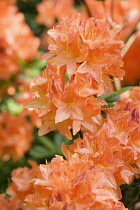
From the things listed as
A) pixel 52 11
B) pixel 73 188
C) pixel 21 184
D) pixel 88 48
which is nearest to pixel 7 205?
pixel 21 184

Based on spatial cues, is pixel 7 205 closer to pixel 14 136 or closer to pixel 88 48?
pixel 88 48

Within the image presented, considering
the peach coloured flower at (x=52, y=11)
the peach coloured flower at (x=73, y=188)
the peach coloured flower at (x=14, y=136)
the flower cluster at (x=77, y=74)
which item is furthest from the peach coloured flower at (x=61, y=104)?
the peach coloured flower at (x=52, y=11)

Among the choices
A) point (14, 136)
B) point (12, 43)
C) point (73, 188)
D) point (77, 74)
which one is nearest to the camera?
point (73, 188)

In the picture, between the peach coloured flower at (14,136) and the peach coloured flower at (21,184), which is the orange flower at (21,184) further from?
the peach coloured flower at (14,136)

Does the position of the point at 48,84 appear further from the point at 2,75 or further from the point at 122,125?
the point at 2,75

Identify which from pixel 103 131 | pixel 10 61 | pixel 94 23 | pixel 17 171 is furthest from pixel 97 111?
pixel 10 61

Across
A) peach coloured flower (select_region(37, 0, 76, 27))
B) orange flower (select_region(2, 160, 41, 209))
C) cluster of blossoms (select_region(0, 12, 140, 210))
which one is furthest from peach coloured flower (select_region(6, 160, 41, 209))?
peach coloured flower (select_region(37, 0, 76, 27))

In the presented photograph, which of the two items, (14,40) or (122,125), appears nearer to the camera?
(122,125)
